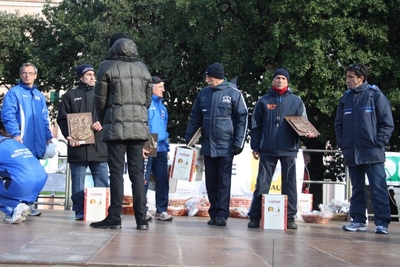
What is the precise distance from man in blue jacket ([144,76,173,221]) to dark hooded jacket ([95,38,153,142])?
6.21 ft

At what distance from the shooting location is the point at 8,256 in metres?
5.75

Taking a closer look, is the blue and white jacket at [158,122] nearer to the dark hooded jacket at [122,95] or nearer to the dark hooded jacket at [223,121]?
the dark hooded jacket at [223,121]

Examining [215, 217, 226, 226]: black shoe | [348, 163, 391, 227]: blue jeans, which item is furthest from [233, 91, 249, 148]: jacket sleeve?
[348, 163, 391, 227]: blue jeans

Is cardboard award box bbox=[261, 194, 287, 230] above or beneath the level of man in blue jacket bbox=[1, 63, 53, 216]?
beneath

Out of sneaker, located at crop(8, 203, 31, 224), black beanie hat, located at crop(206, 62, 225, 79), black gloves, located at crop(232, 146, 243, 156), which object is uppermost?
black beanie hat, located at crop(206, 62, 225, 79)

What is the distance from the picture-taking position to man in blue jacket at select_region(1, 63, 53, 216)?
9867mm

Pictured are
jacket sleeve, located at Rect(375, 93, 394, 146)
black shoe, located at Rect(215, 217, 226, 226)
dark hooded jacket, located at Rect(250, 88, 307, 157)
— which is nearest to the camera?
jacket sleeve, located at Rect(375, 93, 394, 146)

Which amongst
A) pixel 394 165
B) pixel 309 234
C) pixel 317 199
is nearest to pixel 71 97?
pixel 309 234

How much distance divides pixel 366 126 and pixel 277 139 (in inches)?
44.5

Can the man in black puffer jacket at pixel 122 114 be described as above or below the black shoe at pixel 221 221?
above

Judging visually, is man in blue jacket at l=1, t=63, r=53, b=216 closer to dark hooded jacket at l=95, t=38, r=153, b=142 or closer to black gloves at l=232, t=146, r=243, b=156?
dark hooded jacket at l=95, t=38, r=153, b=142

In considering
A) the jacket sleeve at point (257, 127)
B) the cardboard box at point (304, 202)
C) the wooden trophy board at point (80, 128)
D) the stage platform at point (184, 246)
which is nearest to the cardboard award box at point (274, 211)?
the stage platform at point (184, 246)

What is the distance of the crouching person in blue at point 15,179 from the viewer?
9.05 meters

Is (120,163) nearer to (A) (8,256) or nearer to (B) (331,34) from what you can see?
(A) (8,256)
